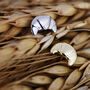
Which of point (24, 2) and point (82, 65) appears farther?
point (24, 2)

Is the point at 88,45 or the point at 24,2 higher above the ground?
the point at 24,2

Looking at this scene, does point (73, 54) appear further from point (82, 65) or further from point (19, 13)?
point (19, 13)

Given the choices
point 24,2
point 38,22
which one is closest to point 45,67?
point 38,22
